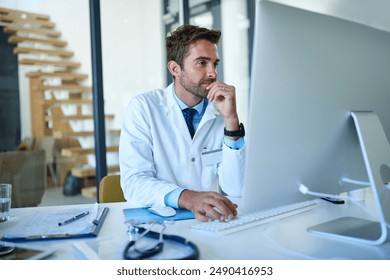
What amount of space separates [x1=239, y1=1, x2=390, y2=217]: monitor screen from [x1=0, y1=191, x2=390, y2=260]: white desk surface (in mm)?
83

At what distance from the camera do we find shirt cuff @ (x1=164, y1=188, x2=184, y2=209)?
1032mm

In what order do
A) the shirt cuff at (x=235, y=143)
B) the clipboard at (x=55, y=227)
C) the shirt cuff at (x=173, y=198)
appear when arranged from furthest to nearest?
the shirt cuff at (x=235, y=143) → the shirt cuff at (x=173, y=198) → the clipboard at (x=55, y=227)

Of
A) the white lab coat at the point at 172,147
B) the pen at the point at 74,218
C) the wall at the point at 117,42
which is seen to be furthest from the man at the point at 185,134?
the wall at the point at 117,42

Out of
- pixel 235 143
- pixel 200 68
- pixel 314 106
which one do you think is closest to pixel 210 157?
pixel 235 143

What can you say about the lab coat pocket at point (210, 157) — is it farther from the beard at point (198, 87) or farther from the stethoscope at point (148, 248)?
the stethoscope at point (148, 248)

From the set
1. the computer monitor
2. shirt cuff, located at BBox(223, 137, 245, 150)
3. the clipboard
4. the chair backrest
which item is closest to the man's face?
shirt cuff, located at BBox(223, 137, 245, 150)

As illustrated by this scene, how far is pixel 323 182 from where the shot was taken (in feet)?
2.64

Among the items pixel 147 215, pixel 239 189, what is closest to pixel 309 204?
pixel 239 189

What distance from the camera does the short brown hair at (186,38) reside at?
1.52 meters

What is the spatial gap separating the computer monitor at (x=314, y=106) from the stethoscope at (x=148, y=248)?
0.13m

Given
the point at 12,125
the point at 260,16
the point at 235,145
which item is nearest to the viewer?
the point at 260,16

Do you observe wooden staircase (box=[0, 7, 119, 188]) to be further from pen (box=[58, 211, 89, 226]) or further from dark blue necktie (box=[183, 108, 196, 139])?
pen (box=[58, 211, 89, 226])
